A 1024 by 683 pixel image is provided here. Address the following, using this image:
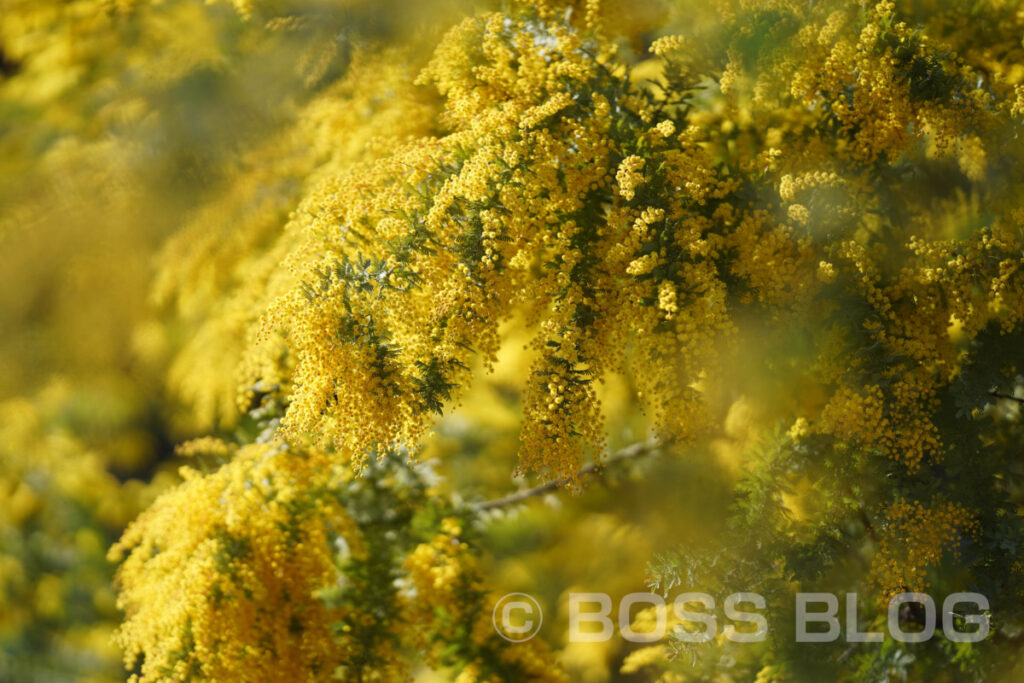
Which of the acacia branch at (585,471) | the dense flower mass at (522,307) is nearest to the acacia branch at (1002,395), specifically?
the dense flower mass at (522,307)

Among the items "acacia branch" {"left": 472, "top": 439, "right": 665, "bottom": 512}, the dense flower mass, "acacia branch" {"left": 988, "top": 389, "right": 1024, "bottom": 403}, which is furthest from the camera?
"acacia branch" {"left": 472, "top": 439, "right": 665, "bottom": 512}

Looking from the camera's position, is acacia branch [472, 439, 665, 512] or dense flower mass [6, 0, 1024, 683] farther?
acacia branch [472, 439, 665, 512]

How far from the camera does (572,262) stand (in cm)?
127

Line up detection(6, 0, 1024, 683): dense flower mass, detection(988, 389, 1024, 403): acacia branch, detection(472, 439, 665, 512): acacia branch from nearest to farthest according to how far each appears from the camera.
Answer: detection(6, 0, 1024, 683): dense flower mass → detection(988, 389, 1024, 403): acacia branch → detection(472, 439, 665, 512): acacia branch

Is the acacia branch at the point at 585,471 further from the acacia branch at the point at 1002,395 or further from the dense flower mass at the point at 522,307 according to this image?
the acacia branch at the point at 1002,395

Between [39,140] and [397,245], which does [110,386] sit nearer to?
[39,140]

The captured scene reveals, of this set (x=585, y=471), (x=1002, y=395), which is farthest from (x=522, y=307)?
(x=1002, y=395)

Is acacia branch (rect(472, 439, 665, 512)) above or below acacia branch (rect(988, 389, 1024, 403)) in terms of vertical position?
below

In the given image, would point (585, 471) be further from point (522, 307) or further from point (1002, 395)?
point (1002, 395)

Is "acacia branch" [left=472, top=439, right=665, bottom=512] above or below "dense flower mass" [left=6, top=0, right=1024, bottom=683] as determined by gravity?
below

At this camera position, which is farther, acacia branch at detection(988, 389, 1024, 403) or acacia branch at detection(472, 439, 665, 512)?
acacia branch at detection(472, 439, 665, 512)

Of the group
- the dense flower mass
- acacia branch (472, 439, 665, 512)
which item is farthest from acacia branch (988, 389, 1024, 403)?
acacia branch (472, 439, 665, 512)

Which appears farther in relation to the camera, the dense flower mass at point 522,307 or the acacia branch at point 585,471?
the acacia branch at point 585,471

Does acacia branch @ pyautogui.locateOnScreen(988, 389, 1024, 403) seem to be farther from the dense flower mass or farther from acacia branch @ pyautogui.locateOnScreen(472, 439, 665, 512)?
acacia branch @ pyautogui.locateOnScreen(472, 439, 665, 512)
